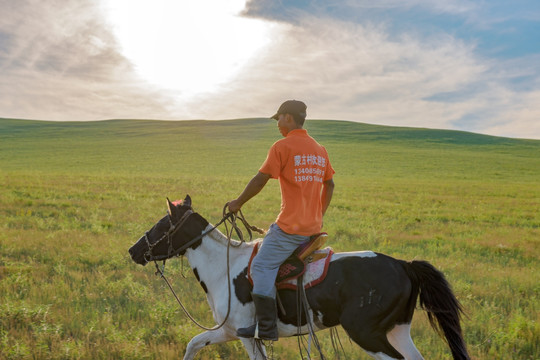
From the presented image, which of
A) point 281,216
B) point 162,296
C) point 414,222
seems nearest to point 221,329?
point 281,216

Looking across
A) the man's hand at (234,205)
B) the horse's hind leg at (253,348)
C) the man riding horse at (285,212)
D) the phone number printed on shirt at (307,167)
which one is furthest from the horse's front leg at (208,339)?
the phone number printed on shirt at (307,167)

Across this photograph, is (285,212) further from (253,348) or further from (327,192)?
(253,348)

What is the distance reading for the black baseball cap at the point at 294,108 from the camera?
4.54 meters

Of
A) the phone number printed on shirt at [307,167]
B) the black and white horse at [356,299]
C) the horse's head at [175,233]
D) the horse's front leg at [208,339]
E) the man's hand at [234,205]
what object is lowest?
the horse's front leg at [208,339]

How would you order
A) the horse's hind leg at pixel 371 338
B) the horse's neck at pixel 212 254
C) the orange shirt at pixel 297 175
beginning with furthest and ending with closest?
the horse's neck at pixel 212 254, the orange shirt at pixel 297 175, the horse's hind leg at pixel 371 338

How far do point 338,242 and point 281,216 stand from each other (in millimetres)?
8374

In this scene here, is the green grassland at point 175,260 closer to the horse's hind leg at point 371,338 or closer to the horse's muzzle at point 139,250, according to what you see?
the horse's muzzle at point 139,250

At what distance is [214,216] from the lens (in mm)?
16562

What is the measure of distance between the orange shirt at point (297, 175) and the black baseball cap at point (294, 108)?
20cm

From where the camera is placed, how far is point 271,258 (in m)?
4.40

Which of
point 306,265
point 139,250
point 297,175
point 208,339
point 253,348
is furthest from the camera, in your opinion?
point 139,250

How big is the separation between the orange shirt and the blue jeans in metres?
0.09

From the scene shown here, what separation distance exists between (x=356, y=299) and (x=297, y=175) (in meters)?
1.41

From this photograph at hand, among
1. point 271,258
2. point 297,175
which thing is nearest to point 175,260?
point 271,258
